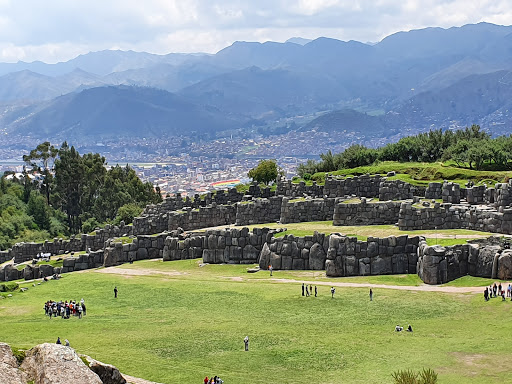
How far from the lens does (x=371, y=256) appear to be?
48.7 m

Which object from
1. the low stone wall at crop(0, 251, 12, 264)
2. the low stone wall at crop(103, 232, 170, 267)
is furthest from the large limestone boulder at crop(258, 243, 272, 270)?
the low stone wall at crop(0, 251, 12, 264)

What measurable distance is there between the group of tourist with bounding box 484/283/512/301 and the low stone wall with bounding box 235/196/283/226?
26647 mm

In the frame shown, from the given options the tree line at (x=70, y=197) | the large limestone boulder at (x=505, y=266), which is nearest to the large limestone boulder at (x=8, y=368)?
the large limestone boulder at (x=505, y=266)

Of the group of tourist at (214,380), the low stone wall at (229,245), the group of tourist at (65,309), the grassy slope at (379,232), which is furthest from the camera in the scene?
the low stone wall at (229,245)

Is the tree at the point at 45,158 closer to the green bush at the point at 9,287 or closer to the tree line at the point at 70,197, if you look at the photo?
the tree line at the point at 70,197

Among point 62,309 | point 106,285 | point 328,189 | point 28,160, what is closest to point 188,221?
point 328,189

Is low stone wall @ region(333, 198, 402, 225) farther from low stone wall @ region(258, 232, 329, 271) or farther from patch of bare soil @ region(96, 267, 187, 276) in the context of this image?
patch of bare soil @ region(96, 267, 187, 276)

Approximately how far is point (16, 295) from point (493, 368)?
30.2m

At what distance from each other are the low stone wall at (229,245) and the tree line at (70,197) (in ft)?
114

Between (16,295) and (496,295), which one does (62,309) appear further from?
(496,295)

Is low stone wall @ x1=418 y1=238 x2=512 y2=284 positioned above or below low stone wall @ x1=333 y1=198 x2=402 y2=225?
below

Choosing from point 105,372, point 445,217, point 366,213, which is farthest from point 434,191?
point 105,372

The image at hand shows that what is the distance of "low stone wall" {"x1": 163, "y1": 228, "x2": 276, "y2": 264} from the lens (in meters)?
55.6

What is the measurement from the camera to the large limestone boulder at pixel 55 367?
21.0 metres
